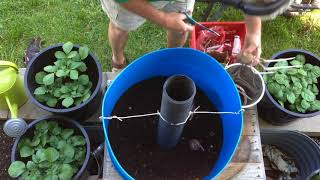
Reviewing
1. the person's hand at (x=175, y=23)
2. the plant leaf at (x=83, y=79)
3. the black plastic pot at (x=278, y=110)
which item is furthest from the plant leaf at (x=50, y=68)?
the black plastic pot at (x=278, y=110)

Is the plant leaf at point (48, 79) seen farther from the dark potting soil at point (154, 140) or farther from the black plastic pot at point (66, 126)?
the dark potting soil at point (154, 140)

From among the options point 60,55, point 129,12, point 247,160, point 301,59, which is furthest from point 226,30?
point 60,55

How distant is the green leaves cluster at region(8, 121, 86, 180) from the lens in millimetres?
1657

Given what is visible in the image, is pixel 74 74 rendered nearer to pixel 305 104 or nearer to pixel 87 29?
pixel 87 29

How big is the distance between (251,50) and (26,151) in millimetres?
1098

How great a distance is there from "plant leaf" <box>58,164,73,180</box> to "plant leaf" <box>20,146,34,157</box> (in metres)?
0.18

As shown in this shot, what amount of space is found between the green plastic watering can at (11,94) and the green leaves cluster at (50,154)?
3.1 inches

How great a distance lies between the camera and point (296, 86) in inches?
72.3

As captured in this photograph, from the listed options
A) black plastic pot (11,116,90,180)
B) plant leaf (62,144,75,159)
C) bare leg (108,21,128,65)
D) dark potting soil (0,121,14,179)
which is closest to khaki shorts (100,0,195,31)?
bare leg (108,21,128,65)

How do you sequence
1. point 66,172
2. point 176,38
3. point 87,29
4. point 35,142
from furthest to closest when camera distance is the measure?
1. point 87,29
2. point 176,38
3. point 35,142
4. point 66,172

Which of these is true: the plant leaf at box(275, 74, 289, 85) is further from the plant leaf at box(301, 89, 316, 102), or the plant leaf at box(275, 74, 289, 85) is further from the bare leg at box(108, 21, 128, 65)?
the bare leg at box(108, 21, 128, 65)

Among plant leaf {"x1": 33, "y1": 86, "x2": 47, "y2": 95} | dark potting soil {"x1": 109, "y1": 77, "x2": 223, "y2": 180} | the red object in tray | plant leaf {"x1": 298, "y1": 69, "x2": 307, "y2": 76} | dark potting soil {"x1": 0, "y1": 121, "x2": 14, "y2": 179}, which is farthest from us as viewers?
the red object in tray

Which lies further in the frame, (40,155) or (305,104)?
(305,104)

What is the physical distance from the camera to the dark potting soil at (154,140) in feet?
5.05
